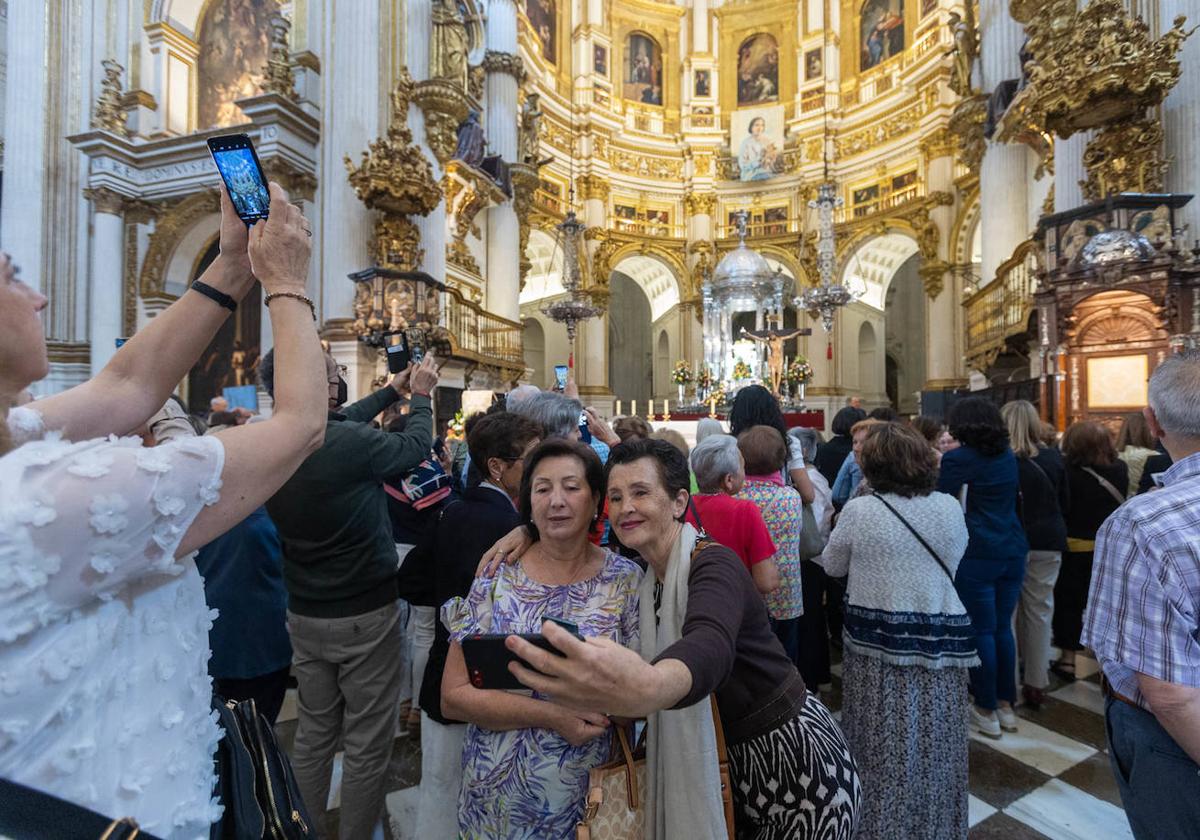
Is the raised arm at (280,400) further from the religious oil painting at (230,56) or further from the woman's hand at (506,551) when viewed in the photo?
the religious oil painting at (230,56)

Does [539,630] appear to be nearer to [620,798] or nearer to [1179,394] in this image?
[620,798]

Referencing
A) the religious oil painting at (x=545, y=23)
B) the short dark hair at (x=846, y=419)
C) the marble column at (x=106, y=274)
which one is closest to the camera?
the short dark hair at (x=846, y=419)

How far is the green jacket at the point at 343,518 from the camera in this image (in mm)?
2199

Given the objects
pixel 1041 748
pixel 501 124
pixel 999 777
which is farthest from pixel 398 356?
pixel 501 124

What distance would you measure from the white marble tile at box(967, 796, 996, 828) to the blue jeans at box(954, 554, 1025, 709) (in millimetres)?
753

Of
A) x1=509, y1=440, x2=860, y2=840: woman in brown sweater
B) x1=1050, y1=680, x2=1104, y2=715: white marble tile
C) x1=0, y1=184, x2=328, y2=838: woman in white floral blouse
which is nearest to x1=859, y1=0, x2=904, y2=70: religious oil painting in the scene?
x1=1050, y1=680, x2=1104, y2=715: white marble tile

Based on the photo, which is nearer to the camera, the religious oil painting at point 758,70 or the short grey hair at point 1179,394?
the short grey hair at point 1179,394

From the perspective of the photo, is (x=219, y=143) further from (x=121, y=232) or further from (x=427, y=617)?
(x=121, y=232)

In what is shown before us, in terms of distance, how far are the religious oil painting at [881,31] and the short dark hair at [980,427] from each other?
1872 centimetres

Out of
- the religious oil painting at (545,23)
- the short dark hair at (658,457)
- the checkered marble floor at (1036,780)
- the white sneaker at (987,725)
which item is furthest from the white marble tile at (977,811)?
the religious oil painting at (545,23)

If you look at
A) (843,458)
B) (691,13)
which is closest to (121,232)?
(843,458)

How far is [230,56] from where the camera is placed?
11.0 metres

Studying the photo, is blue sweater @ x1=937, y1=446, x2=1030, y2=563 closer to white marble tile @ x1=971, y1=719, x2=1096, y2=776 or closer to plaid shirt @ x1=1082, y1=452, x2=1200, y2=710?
white marble tile @ x1=971, y1=719, x2=1096, y2=776

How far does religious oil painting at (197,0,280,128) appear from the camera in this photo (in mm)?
10578
